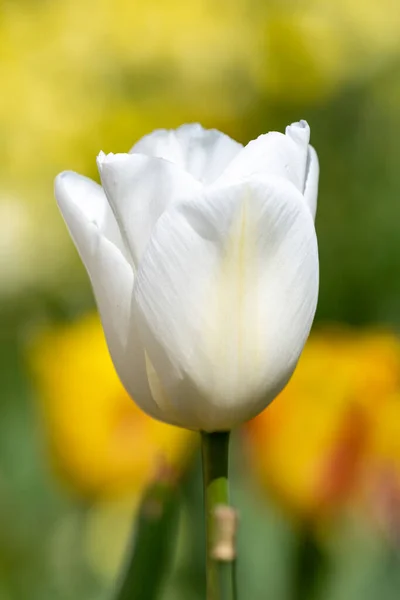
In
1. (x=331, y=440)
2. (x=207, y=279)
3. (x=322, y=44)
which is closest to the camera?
(x=207, y=279)

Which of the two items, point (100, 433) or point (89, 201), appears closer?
point (89, 201)

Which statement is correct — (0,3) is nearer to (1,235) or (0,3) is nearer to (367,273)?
(1,235)

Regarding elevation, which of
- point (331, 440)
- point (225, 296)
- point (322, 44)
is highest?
point (322, 44)

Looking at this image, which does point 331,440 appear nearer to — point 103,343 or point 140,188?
point 103,343

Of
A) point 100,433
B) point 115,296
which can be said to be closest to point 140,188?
point 115,296

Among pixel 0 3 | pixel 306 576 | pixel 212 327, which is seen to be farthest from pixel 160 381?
pixel 0 3

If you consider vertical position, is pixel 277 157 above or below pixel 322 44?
below

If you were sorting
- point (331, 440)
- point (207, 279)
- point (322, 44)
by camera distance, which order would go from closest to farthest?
1. point (207, 279)
2. point (331, 440)
3. point (322, 44)

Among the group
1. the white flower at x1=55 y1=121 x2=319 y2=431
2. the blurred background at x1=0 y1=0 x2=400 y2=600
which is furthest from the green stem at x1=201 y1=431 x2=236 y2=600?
the blurred background at x1=0 y1=0 x2=400 y2=600
